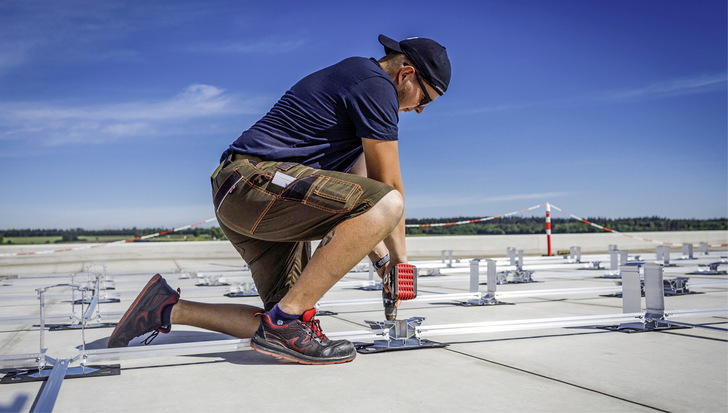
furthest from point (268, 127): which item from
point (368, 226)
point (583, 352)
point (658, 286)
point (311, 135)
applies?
point (658, 286)

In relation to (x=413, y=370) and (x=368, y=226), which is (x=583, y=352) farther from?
(x=368, y=226)

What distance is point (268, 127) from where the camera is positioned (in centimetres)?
245

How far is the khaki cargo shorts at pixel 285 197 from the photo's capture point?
221cm

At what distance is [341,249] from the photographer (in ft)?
7.30

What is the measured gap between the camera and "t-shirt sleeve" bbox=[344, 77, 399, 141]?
7.54 feet

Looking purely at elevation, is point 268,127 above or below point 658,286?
above

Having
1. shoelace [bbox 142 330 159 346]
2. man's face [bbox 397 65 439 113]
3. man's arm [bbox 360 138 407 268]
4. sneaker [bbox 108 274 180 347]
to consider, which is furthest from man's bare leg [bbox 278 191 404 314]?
shoelace [bbox 142 330 159 346]

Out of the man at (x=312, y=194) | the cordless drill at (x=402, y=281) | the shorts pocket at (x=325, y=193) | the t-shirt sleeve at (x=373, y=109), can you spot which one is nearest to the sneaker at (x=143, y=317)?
the man at (x=312, y=194)

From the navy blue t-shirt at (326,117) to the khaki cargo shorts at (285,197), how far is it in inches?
4.3

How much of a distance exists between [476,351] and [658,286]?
4.41ft

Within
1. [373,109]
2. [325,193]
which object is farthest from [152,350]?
[373,109]

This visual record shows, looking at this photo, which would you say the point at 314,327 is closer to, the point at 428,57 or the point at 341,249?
the point at 341,249

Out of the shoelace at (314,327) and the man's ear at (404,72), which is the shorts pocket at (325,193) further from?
the man's ear at (404,72)

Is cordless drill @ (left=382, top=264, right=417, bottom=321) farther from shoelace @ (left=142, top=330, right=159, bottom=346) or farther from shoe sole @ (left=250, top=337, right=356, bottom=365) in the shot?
shoelace @ (left=142, top=330, right=159, bottom=346)
